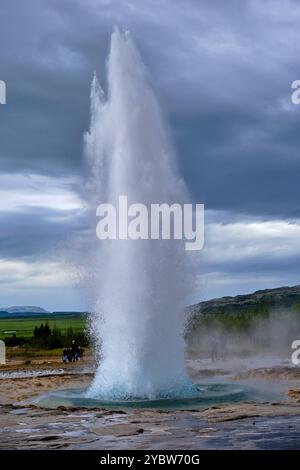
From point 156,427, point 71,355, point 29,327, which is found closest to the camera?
point 156,427

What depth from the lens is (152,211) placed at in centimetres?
1805

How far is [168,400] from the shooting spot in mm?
15734

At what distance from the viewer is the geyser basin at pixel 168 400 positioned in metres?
15.2

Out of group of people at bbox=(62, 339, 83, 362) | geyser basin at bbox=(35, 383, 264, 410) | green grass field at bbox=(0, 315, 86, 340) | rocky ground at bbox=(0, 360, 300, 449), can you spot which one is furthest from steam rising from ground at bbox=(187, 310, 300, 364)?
rocky ground at bbox=(0, 360, 300, 449)

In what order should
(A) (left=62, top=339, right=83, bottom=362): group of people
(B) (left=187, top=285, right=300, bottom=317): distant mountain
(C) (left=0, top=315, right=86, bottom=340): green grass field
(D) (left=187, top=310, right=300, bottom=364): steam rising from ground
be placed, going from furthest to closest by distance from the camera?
(B) (left=187, top=285, right=300, bottom=317): distant mountain → (C) (left=0, top=315, right=86, bottom=340): green grass field → (D) (left=187, top=310, right=300, bottom=364): steam rising from ground → (A) (left=62, top=339, right=83, bottom=362): group of people

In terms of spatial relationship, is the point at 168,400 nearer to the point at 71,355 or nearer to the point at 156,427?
the point at 156,427

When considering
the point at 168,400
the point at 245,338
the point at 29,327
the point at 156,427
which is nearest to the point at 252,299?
the point at 29,327

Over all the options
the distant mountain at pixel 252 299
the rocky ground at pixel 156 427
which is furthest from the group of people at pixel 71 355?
the distant mountain at pixel 252 299

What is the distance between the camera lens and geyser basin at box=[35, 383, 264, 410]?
15172mm

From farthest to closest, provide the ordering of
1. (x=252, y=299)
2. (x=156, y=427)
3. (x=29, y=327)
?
(x=252, y=299)
(x=29, y=327)
(x=156, y=427)

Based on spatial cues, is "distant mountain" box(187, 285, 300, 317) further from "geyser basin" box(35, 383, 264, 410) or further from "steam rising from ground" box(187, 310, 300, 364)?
"geyser basin" box(35, 383, 264, 410)

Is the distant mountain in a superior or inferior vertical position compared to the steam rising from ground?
superior
